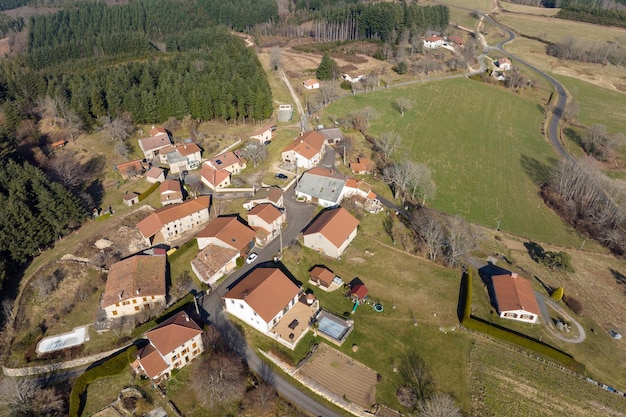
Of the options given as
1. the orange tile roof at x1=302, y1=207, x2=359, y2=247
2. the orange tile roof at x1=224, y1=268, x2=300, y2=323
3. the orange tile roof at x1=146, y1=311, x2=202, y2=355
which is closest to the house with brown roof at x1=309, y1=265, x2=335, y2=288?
the orange tile roof at x1=224, y1=268, x2=300, y2=323

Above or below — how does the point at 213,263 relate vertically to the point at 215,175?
below

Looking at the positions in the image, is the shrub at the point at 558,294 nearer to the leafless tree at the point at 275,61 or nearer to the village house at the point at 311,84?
the village house at the point at 311,84

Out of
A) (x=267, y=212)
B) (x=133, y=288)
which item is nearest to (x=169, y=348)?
(x=133, y=288)

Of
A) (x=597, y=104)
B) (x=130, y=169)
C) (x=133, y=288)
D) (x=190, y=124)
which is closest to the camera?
(x=133, y=288)

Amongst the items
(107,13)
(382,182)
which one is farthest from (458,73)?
(107,13)

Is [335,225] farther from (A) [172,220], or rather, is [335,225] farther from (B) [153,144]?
(B) [153,144]

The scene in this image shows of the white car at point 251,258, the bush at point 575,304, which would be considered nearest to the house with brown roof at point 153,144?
the white car at point 251,258
